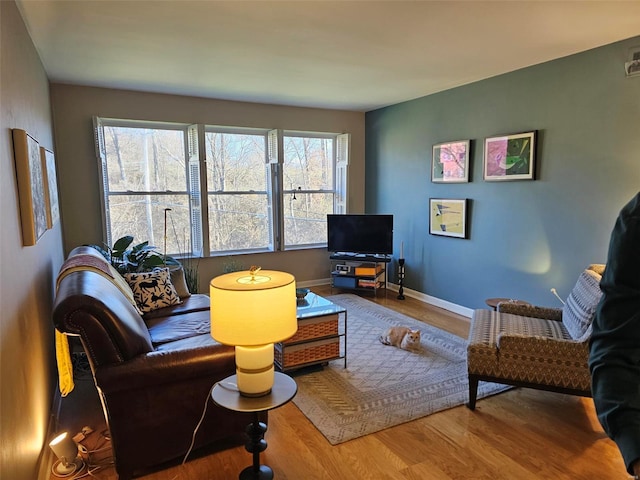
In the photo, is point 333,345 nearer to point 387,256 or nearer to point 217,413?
point 217,413

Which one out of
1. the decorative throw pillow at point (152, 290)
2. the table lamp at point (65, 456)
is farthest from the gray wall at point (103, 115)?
the table lamp at point (65, 456)

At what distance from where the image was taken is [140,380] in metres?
1.86

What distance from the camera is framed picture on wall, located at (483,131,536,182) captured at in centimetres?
362

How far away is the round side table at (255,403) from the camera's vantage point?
1673 mm

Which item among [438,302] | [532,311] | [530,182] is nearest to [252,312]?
[532,311]

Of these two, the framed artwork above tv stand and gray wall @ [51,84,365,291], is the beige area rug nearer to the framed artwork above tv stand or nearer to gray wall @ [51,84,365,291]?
the framed artwork above tv stand

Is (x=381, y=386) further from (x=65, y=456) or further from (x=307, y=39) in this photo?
(x=307, y=39)

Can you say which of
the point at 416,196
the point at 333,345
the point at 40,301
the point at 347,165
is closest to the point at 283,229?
the point at 347,165

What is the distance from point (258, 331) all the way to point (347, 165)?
14.2ft

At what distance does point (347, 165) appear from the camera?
5.67 m

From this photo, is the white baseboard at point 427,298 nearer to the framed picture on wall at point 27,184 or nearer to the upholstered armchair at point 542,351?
the upholstered armchair at point 542,351

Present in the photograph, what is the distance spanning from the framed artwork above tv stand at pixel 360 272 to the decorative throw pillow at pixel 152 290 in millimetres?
2470

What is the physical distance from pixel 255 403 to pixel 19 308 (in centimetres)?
117

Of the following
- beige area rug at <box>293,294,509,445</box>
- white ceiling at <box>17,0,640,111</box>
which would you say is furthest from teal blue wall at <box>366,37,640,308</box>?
beige area rug at <box>293,294,509,445</box>
